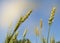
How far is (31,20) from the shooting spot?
5.96 feet

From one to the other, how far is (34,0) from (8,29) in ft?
1.44

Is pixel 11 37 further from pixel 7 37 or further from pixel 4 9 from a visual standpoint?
pixel 4 9

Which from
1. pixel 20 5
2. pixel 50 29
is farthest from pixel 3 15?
pixel 50 29

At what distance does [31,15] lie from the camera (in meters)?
1.81

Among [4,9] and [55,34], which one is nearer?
[55,34]

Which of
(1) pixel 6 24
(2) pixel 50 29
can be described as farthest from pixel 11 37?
(2) pixel 50 29

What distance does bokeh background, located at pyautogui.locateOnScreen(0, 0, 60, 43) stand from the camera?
1.78 m

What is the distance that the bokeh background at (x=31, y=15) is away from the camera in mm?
1775

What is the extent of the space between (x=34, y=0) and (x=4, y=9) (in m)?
0.36

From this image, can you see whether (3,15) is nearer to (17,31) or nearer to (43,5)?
(17,31)

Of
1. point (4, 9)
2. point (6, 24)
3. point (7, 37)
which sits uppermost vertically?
point (4, 9)

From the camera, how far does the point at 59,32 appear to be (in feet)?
5.79

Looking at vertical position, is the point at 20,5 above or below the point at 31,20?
above

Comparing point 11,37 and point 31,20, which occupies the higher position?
point 31,20
